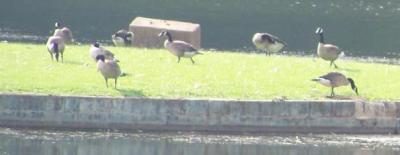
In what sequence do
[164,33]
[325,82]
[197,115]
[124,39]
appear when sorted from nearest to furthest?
[197,115], [325,82], [164,33], [124,39]

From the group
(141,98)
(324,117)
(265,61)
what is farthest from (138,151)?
(265,61)

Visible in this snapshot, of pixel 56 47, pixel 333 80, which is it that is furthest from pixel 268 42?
pixel 333 80

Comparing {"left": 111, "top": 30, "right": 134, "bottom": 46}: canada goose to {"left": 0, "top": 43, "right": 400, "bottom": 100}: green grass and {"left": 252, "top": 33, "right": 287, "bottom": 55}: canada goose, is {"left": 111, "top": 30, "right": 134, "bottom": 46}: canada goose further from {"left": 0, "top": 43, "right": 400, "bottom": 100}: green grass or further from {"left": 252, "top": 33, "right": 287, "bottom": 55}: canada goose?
{"left": 252, "top": 33, "right": 287, "bottom": 55}: canada goose

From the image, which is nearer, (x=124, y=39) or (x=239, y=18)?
(x=124, y=39)

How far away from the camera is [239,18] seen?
208 ft

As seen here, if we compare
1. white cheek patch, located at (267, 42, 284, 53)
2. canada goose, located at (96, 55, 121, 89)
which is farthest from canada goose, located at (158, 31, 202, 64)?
white cheek patch, located at (267, 42, 284, 53)

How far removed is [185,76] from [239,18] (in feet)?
102

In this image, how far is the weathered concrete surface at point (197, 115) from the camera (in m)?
29.4

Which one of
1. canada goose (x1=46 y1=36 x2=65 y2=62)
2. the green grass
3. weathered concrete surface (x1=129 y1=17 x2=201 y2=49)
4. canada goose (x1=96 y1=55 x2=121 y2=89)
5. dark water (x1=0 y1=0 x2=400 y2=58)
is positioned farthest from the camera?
dark water (x1=0 y1=0 x2=400 y2=58)

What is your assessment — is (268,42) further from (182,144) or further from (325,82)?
(182,144)

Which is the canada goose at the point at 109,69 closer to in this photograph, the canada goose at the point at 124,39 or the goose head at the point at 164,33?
the goose head at the point at 164,33

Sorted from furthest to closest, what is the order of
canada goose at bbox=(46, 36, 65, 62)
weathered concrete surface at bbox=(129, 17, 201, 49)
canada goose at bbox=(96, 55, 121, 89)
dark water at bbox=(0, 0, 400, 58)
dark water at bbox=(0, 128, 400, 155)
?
1. dark water at bbox=(0, 0, 400, 58)
2. weathered concrete surface at bbox=(129, 17, 201, 49)
3. canada goose at bbox=(46, 36, 65, 62)
4. canada goose at bbox=(96, 55, 121, 89)
5. dark water at bbox=(0, 128, 400, 155)

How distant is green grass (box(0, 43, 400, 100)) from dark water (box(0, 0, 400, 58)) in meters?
12.2

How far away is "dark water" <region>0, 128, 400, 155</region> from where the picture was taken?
26953 mm
